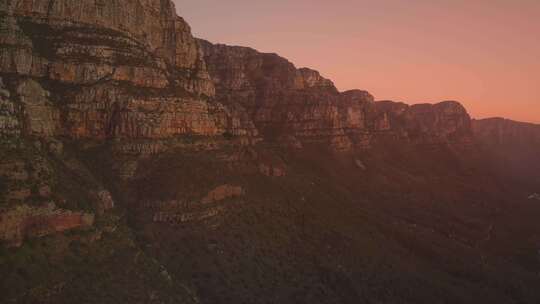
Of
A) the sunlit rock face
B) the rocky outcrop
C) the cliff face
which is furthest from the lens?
the cliff face

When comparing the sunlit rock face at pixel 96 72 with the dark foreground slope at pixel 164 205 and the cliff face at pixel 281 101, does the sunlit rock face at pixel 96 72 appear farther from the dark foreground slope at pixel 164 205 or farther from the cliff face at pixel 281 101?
the cliff face at pixel 281 101

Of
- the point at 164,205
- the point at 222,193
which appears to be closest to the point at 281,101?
the point at 222,193

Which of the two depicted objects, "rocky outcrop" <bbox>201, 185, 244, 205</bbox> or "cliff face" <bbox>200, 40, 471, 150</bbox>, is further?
"cliff face" <bbox>200, 40, 471, 150</bbox>

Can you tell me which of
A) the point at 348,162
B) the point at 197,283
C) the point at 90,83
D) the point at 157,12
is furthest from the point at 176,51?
the point at 348,162

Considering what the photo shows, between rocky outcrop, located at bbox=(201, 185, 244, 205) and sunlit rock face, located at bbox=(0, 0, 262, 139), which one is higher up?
sunlit rock face, located at bbox=(0, 0, 262, 139)

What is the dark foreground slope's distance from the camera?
4497 centimetres

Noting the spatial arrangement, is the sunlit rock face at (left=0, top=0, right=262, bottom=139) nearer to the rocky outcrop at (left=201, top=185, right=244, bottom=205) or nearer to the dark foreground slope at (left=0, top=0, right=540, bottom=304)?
the dark foreground slope at (left=0, top=0, right=540, bottom=304)

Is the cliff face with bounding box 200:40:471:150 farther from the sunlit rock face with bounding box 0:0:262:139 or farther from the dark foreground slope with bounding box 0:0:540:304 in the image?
the sunlit rock face with bounding box 0:0:262:139

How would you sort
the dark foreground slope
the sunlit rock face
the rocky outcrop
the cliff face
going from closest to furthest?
the dark foreground slope → the sunlit rock face → the rocky outcrop → the cliff face

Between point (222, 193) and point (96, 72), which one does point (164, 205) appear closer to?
point (222, 193)

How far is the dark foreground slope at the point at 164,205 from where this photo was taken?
44969 millimetres

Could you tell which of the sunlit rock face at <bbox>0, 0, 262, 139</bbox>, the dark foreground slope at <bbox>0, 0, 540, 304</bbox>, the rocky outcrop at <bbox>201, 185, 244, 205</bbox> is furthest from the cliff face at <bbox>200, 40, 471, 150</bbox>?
the rocky outcrop at <bbox>201, 185, 244, 205</bbox>

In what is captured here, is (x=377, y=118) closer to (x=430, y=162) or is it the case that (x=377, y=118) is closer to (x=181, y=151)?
(x=430, y=162)

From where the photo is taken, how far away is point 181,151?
239 feet
